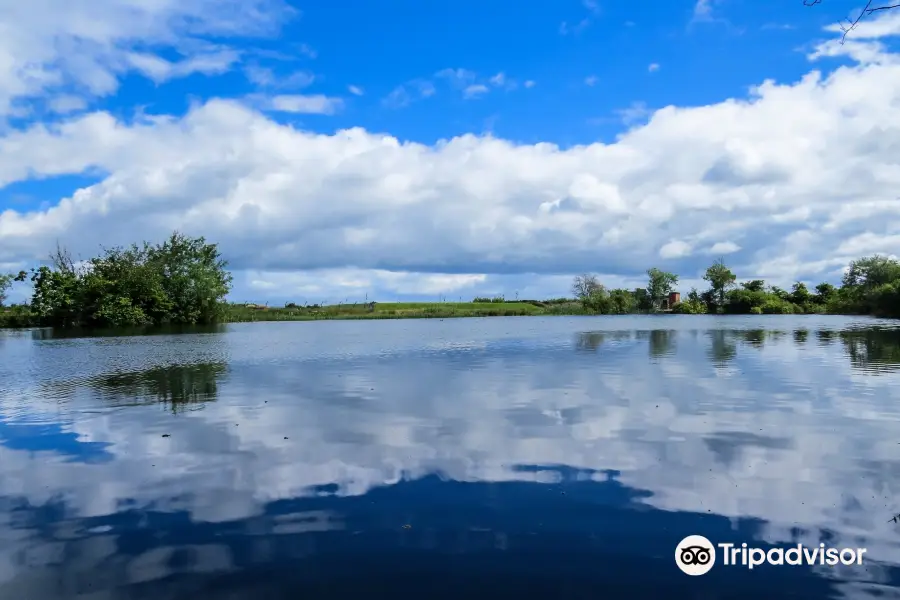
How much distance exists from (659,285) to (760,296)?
78.4 feet

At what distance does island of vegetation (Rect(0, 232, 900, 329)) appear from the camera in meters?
69.0

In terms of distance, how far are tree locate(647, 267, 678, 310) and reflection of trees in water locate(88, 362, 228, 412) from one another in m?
126

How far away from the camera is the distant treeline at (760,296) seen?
9689cm

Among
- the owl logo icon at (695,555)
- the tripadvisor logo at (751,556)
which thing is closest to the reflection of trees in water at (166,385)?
the owl logo icon at (695,555)

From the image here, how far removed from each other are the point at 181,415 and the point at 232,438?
3475 millimetres

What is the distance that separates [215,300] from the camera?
77375 mm

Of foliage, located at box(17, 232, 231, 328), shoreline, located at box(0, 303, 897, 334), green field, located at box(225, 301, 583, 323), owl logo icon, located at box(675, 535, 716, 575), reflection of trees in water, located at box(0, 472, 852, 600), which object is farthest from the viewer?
green field, located at box(225, 301, 583, 323)

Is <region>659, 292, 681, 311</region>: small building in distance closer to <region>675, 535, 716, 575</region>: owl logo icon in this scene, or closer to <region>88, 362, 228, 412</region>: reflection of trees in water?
<region>88, 362, 228, 412</region>: reflection of trees in water

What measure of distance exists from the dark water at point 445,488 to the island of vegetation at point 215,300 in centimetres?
5630

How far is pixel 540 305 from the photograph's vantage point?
134250 millimetres

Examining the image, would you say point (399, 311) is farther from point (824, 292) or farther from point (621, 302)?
point (824, 292)

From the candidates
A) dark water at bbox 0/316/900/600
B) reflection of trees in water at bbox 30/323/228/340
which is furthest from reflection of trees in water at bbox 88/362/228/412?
reflection of trees in water at bbox 30/323/228/340

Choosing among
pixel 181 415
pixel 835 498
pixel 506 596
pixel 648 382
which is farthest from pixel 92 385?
pixel 835 498

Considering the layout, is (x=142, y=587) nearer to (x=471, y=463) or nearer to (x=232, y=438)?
(x=471, y=463)
